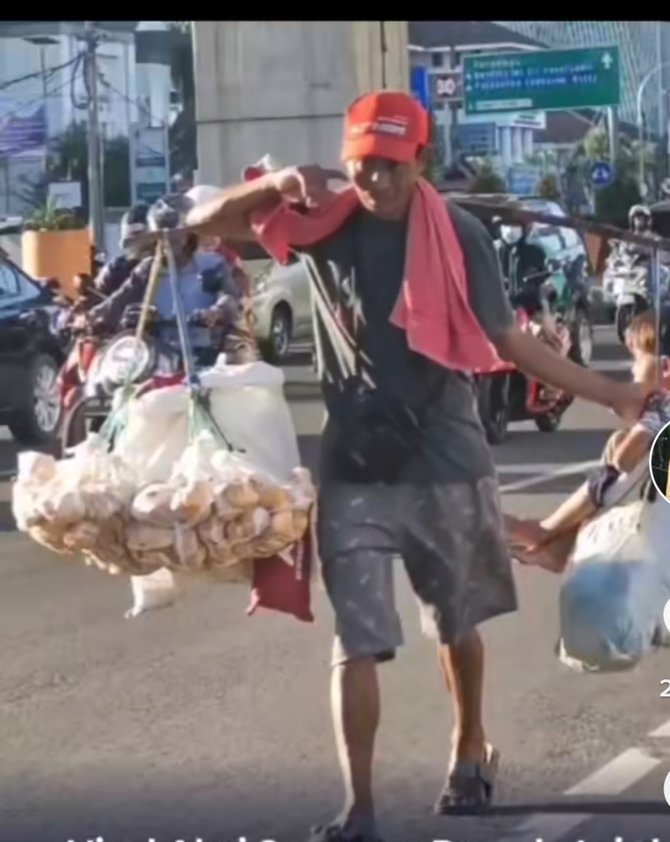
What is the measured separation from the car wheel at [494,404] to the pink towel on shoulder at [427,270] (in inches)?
2.4

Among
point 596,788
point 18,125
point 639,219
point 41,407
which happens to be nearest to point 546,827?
point 596,788

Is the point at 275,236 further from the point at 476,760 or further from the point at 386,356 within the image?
the point at 476,760

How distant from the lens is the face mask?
518cm

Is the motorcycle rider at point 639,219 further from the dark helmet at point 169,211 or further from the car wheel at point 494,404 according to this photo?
the dark helmet at point 169,211

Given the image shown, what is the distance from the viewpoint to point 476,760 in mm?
Result: 5117

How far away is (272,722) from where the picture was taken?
522 cm

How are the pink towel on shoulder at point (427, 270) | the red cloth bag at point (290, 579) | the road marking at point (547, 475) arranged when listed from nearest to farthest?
1. the pink towel on shoulder at point (427, 270)
2. the red cloth bag at point (290, 579)
3. the road marking at point (547, 475)

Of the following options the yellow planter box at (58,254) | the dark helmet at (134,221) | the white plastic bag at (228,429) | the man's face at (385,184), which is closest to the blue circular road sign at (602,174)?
the man's face at (385,184)

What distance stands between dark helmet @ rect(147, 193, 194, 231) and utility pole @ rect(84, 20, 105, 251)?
9cm

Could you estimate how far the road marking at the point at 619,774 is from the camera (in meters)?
5.16

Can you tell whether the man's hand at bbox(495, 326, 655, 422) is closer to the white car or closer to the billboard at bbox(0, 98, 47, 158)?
the white car

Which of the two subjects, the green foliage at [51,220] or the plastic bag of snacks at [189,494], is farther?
the green foliage at [51,220]

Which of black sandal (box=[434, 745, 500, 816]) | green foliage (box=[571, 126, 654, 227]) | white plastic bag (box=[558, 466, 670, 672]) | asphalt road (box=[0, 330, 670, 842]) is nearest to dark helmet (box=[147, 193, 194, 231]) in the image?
asphalt road (box=[0, 330, 670, 842])
